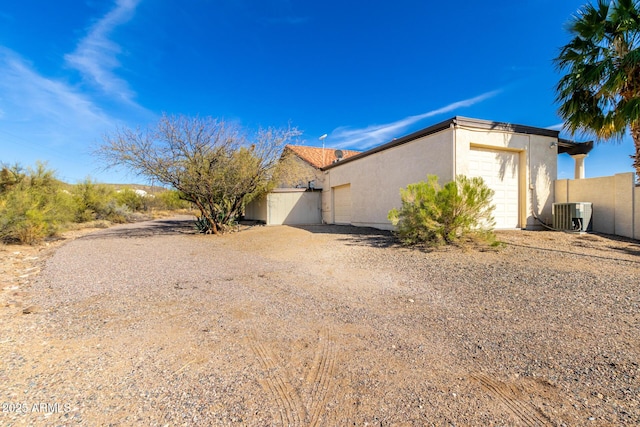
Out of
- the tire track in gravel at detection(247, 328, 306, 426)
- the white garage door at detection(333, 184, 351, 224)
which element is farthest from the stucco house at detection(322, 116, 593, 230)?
the tire track in gravel at detection(247, 328, 306, 426)

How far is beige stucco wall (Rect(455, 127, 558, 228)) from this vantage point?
10.5 m

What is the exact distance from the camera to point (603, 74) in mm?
8602

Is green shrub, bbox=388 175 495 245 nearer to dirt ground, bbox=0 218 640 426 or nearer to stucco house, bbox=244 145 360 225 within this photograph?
dirt ground, bbox=0 218 640 426

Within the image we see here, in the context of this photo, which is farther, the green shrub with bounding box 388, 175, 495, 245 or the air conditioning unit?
the air conditioning unit

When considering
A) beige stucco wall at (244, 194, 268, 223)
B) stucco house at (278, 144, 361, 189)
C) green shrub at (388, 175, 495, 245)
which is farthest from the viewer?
beige stucco wall at (244, 194, 268, 223)

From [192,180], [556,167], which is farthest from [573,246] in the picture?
[192,180]

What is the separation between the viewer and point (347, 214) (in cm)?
1636

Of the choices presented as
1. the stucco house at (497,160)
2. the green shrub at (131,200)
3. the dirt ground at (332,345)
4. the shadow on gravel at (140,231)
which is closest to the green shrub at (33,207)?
the shadow on gravel at (140,231)

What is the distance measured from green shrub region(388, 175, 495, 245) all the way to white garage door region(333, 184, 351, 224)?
307 inches

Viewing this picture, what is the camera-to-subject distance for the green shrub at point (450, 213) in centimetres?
780

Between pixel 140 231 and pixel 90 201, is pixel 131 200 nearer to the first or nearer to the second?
pixel 90 201

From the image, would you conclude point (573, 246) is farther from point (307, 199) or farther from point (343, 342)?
point (307, 199)

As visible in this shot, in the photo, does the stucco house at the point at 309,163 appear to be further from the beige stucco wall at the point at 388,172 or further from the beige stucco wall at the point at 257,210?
the beige stucco wall at the point at 388,172

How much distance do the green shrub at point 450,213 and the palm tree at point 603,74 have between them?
464cm
